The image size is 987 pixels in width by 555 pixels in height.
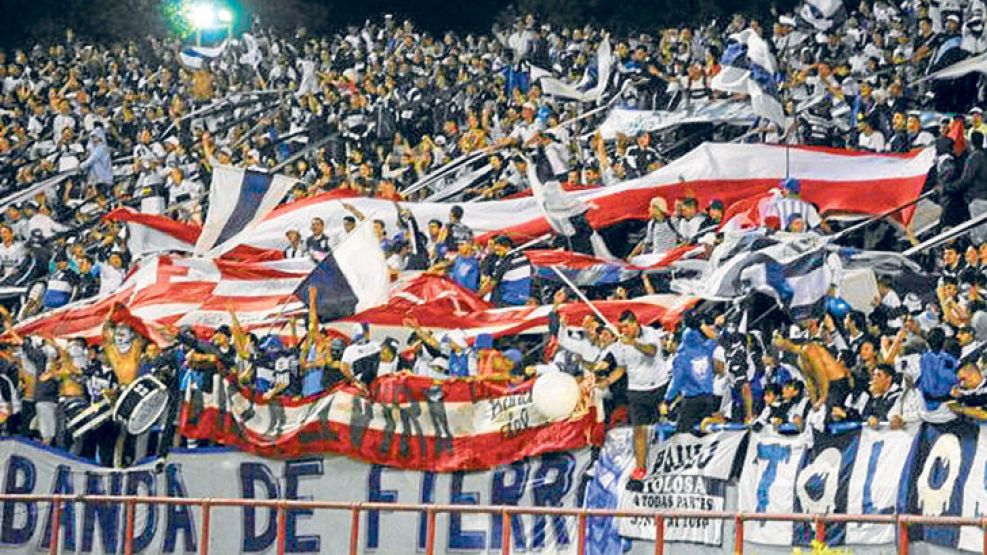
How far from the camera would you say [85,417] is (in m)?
23.7

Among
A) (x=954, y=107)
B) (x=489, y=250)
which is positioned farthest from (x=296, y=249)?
(x=954, y=107)

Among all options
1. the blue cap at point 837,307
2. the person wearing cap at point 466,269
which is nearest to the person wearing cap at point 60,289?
the person wearing cap at point 466,269

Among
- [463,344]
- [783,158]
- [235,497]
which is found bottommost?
[235,497]

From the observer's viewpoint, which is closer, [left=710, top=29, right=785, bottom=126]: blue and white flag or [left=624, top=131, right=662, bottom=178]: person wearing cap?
[left=710, top=29, right=785, bottom=126]: blue and white flag

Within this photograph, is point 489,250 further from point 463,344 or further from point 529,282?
point 463,344

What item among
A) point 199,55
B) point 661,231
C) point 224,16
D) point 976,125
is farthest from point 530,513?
point 224,16

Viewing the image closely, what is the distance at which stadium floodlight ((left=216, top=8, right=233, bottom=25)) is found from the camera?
47812 mm

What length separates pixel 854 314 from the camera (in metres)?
20.3

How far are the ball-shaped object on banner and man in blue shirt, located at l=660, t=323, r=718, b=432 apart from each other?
77cm

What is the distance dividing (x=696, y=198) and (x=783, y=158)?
999mm

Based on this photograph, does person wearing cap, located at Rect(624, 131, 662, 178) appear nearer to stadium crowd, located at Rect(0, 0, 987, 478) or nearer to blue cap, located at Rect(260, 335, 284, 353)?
stadium crowd, located at Rect(0, 0, 987, 478)

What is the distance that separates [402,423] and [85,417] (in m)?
3.91

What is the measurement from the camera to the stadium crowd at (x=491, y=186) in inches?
771

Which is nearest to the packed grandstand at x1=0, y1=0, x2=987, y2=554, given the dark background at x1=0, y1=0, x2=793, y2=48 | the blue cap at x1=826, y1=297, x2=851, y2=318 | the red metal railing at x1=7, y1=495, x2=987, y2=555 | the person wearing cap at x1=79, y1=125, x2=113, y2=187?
the blue cap at x1=826, y1=297, x2=851, y2=318
